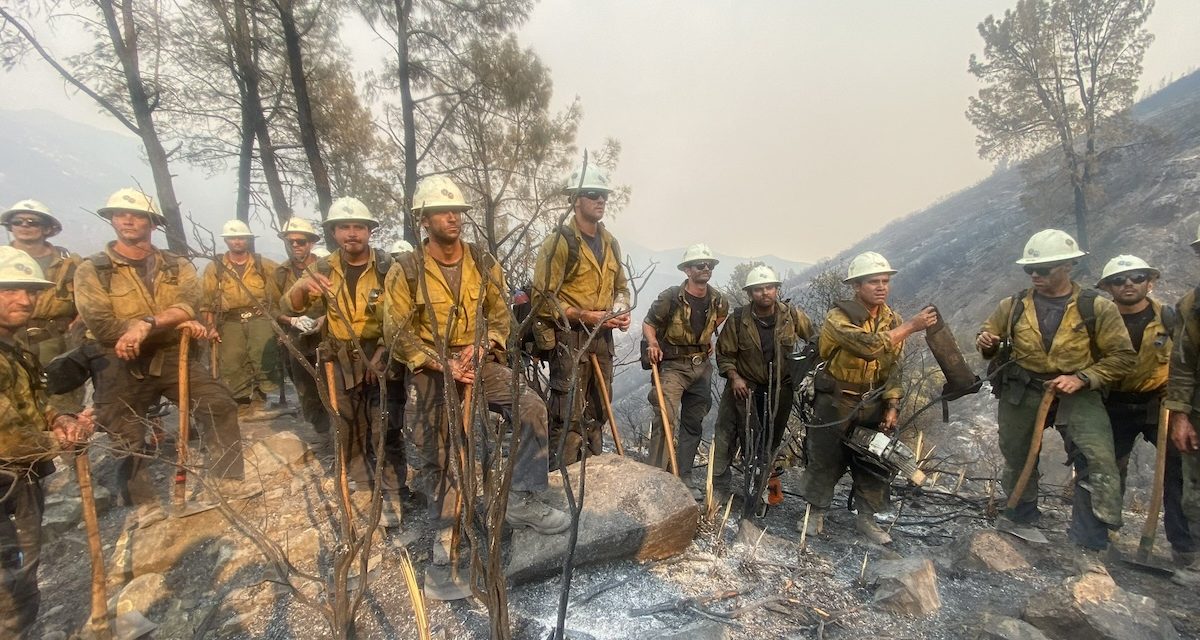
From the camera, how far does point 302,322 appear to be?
13.9 ft

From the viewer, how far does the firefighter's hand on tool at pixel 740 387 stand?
4.77 metres

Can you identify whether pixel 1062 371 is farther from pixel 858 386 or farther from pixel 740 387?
pixel 740 387

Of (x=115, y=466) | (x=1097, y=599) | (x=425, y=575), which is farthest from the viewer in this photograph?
(x=115, y=466)

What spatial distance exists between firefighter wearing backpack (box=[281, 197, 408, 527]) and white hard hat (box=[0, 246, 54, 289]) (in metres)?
1.40

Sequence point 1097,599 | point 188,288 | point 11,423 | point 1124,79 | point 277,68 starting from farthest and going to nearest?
point 1124,79 → point 277,68 → point 188,288 → point 11,423 → point 1097,599

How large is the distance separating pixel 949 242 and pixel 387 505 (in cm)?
4173

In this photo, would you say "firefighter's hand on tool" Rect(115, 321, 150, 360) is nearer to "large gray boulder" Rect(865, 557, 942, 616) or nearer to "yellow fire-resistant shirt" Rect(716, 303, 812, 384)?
"yellow fire-resistant shirt" Rect(716, 303, 812, 384)

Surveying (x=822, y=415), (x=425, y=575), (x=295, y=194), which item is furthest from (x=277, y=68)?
(x=822, y=415)

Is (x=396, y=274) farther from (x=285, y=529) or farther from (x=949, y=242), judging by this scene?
(x=949, y=242)

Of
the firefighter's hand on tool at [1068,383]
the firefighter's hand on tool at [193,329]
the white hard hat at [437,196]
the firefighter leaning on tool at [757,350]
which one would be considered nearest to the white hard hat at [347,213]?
the white hard hat at [437,196]

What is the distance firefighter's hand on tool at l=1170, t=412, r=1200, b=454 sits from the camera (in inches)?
138

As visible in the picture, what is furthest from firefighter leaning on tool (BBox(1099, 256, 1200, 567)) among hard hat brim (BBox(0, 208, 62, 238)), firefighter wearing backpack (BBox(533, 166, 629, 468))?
hard hat brim (BBox(0, 208, 62, 238))

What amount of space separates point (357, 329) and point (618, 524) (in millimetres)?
2551

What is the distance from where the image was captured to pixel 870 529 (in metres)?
4.00
